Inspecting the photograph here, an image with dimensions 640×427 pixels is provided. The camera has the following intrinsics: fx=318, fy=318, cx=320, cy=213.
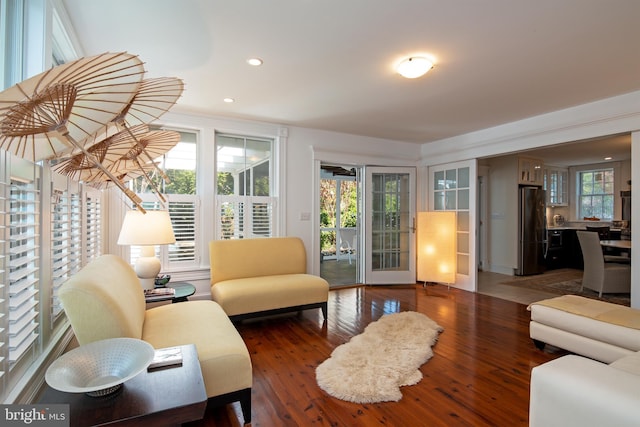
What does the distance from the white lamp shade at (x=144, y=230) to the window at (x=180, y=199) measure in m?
1.12

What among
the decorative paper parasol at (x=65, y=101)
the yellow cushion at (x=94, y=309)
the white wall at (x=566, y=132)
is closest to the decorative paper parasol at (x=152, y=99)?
the decorative paper parasol at (x=65, y=101)

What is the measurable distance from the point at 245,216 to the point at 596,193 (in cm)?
799

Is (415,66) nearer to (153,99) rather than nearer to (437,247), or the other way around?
(153,99)

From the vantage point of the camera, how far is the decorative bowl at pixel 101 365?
108cm

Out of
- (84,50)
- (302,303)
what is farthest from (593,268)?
(84,50)

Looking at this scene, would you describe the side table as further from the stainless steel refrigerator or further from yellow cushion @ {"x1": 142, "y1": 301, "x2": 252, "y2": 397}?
the stainless steel refrigerator

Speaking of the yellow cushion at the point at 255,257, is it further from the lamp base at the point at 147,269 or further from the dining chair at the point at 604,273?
the dining chair at the point at 604,273

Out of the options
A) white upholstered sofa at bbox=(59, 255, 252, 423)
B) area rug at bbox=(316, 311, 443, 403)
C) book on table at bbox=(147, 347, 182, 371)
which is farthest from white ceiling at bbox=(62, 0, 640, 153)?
area rug at bbox=(316, 311, 443, 403)

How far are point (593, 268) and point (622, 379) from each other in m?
4.54

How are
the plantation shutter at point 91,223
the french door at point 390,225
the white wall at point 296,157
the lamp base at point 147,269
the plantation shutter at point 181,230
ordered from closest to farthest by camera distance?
the plantation shutter at point 91,223 → the lamp base at point 147,269 → the plantation shutter at point 181,230 → the white wall at point 296,157 → the french door at point 390,225

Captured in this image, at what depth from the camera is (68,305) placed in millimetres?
1381

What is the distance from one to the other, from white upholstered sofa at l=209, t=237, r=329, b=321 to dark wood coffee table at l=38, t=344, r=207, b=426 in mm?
1918

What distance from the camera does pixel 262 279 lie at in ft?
11.7

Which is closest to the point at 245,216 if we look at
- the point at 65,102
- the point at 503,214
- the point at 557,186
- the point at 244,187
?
the point at 244,187
